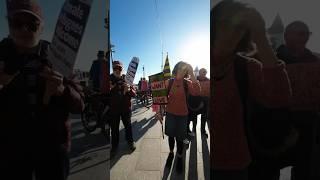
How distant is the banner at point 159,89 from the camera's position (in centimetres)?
416

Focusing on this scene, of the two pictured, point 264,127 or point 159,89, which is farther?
point 159,89

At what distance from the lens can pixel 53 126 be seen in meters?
1.97

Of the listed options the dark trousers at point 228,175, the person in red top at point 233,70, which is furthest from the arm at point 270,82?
the dark trousers at point 228,175

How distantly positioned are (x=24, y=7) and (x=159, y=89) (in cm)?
268

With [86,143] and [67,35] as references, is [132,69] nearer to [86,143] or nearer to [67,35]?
[86,143]

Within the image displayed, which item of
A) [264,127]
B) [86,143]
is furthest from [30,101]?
[264,127]

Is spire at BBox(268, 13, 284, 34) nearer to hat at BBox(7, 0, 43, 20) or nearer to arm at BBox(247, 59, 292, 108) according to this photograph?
arm at BBox(247, 59, 292, 108)

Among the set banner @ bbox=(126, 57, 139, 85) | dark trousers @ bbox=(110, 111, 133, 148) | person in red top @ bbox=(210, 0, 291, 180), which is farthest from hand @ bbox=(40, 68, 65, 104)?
banner @ bbox=(126, 57, 139, 85)

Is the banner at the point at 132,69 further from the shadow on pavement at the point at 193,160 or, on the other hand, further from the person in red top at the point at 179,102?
the person in red top at the point at 179,102

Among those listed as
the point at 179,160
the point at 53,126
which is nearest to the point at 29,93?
the point at 53,126

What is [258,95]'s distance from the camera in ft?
6.82

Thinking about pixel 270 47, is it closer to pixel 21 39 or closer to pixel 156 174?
pixel 21 39

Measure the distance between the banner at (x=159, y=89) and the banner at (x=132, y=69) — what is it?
162cm

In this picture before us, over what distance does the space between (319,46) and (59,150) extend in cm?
215
